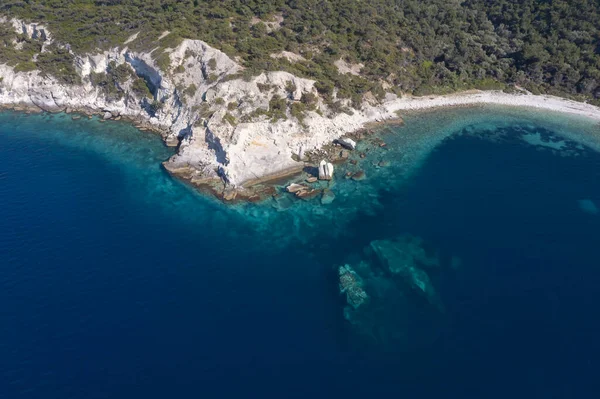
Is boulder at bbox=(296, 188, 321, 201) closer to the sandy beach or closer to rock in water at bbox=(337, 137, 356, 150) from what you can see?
rock in water at bbox=(337, 137, 356, 150)

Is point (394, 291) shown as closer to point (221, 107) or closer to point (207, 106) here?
point (221, 107)

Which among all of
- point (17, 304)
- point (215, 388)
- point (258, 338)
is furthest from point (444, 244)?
point (17, 304)

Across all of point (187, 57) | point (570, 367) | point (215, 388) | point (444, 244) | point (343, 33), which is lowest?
point (215, 388)

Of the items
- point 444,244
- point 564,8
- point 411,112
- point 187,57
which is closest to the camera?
point 444,244

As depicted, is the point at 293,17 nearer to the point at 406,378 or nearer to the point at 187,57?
the point at 187,57

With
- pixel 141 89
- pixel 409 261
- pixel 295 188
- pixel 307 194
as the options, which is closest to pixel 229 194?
pixel 295 188

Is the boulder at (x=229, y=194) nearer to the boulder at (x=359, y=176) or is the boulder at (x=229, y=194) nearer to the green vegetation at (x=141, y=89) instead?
the boulder at (x=359, y=176)

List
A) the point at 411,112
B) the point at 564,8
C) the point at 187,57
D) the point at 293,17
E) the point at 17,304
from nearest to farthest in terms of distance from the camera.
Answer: the point at 17,304
the point at 187,57
the point at 411,112
the point at 293,17
the point at 564,8
